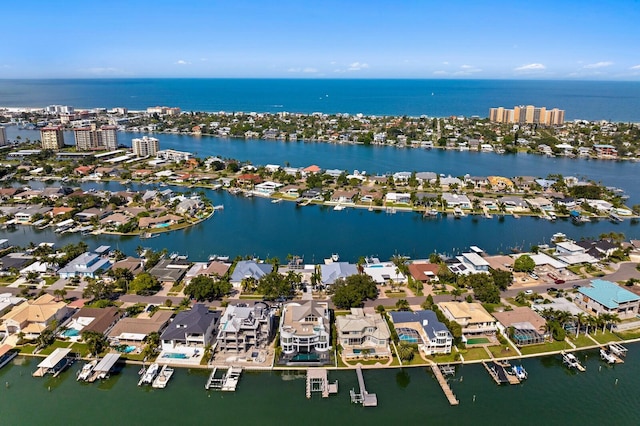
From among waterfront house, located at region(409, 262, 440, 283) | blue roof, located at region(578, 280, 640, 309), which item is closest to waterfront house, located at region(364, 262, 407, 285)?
waterfront house, located at region(409, 262, 440, 283)

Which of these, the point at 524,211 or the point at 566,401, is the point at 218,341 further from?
the point at 524,211

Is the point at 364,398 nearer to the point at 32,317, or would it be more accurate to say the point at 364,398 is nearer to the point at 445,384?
the point at 445,384

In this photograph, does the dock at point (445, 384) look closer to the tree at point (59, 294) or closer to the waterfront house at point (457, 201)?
the tree at point (59, 294)

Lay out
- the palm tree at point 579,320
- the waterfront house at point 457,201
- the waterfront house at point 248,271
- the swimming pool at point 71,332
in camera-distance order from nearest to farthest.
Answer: the swimming pool at point 71,332 → the palm tree at point 579,320 → the waterfront house at point 248,271 → the waterfront house at point 457,201

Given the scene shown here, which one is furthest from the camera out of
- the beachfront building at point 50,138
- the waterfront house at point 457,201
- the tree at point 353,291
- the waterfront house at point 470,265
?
the beachfront building at point 50,138

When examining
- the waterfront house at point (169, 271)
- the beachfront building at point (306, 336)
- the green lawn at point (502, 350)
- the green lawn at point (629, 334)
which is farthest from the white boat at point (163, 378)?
the green lawn at point (629, 334)

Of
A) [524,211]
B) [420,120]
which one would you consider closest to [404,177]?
[524,211]

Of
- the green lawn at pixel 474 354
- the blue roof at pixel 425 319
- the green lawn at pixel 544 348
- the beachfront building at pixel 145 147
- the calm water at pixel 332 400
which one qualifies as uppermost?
the beachfront building at pixel 145 147
